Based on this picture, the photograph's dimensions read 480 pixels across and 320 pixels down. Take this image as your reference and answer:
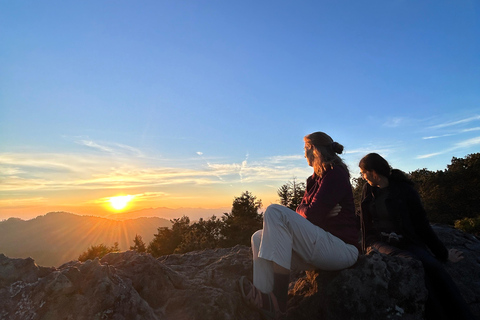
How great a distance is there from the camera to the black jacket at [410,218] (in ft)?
15.0

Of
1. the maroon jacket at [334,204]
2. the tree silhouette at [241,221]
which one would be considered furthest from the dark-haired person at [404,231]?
the tree silhouette at [241,221]

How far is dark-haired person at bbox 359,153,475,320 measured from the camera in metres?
3.84

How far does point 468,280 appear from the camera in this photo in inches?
188

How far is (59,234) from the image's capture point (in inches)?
5468

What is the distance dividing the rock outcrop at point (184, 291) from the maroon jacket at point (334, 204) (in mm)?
454

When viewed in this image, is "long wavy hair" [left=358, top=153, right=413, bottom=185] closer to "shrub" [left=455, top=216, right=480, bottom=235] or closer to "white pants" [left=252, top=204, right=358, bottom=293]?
"white pants" [left=252, top=204, right=358, bottom=293]

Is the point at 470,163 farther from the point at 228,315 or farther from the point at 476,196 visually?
the point at 228,315

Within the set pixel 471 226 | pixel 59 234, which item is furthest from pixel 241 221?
pixel 59 234

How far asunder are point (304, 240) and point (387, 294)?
1.30 meters

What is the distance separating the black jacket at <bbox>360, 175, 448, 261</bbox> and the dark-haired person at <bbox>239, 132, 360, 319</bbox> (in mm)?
1304

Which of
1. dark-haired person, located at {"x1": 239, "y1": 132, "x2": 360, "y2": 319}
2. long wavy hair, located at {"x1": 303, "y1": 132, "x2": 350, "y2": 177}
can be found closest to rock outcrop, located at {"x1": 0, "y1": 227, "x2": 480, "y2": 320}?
dark-haired person, located at {"x1": 239, "y1": 132, "x2": 360, "y2": 319}

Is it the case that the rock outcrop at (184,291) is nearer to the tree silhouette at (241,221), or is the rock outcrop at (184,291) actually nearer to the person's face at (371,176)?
the person's face at (371,176)

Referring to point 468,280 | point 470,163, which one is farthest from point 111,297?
point 470,163

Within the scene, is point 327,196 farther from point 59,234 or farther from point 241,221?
point 59,234
